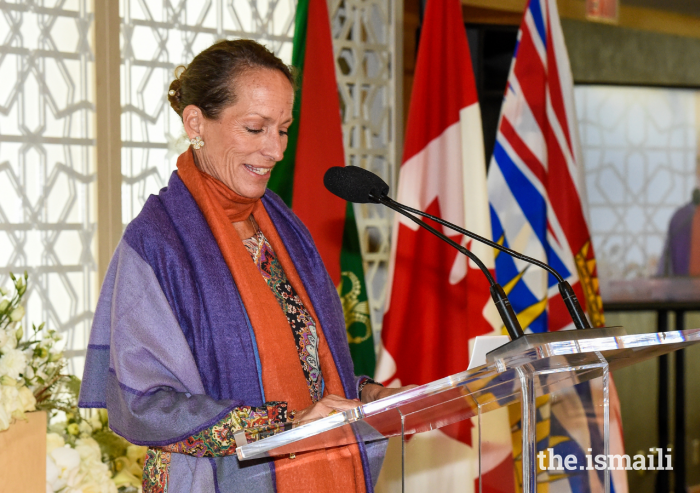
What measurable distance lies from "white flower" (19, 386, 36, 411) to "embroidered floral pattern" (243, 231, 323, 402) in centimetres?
55

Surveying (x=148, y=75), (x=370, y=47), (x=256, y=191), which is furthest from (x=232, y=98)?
(x=370, y=47)

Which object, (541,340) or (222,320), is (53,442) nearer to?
(222,320)

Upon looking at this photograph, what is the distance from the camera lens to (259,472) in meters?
1.32

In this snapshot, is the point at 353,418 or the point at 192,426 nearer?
the point at 353,418

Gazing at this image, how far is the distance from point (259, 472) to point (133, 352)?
1.02ft

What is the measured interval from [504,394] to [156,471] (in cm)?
69

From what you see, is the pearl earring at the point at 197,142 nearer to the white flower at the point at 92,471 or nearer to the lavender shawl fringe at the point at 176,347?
the lavender shawl fringe at the point at 176,347

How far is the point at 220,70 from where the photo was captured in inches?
58.0

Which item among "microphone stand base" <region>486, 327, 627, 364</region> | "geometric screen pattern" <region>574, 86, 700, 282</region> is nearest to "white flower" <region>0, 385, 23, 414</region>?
"microphone stand base" <region>486, 327, 627, 364</region>

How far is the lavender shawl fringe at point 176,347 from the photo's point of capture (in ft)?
4.00

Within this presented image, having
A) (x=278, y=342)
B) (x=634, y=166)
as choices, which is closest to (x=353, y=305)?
(x=278, y=342)

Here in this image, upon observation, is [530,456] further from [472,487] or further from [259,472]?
[259,472]

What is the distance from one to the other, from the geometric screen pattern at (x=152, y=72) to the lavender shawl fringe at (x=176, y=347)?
114 centimetres

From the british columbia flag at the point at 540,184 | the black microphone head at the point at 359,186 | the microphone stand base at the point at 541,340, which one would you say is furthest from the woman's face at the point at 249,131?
the british columbia flag at the point at 540,184
